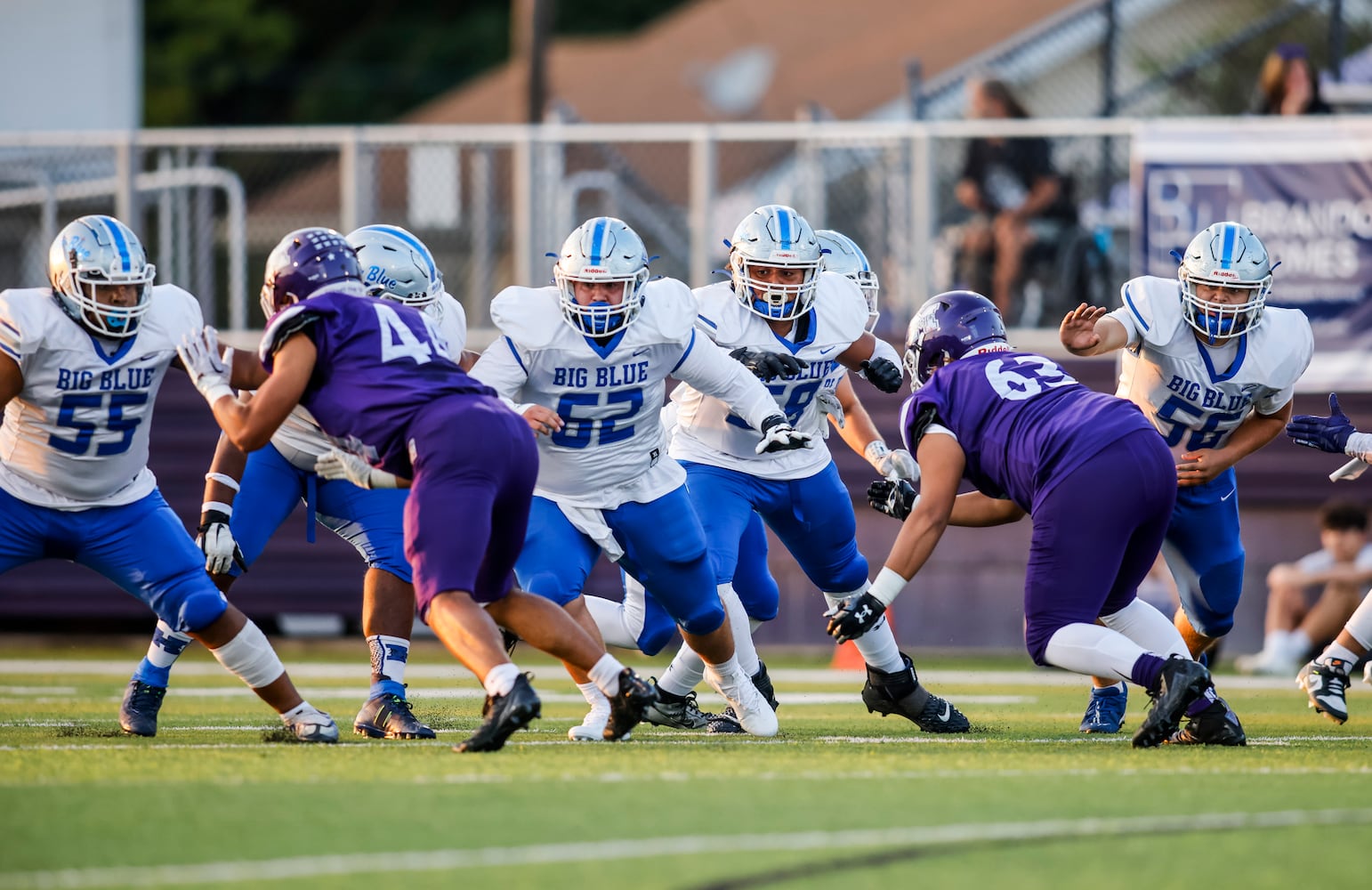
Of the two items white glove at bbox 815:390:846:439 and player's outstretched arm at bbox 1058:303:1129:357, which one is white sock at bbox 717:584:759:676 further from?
player's outstretched arm at bbox 1058:303:1129:357

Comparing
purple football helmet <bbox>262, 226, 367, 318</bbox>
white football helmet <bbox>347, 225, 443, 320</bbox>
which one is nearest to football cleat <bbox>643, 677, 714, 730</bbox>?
white football helmet <bbox>347, 225, 443, 320</bbox>

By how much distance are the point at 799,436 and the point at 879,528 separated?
512 cm

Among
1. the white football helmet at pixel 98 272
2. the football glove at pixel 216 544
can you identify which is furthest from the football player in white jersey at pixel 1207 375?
the white football helmet at pixel 98 272

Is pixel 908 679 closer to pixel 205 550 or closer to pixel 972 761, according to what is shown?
pixel 972 761

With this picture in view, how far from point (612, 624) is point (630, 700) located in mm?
1557

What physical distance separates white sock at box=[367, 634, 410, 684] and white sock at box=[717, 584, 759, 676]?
116 centimetres

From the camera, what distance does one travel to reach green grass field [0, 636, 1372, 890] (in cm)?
379

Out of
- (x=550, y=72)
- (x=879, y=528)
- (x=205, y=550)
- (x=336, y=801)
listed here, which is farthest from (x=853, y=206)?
(x=550, y=72)

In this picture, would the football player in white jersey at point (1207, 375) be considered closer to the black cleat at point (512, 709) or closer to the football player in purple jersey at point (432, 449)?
the football player in purple jersey at point (432, 449)

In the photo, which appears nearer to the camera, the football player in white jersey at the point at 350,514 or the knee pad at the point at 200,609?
the knee pad at the point at 200,609

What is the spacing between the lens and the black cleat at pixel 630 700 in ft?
18.2

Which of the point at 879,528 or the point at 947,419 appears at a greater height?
the point at 947,419

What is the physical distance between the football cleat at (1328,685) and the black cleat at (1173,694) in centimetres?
109

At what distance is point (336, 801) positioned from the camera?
4.50 metres
